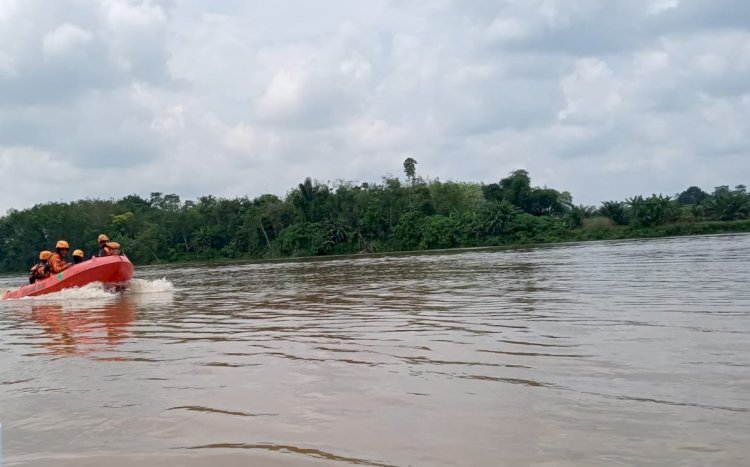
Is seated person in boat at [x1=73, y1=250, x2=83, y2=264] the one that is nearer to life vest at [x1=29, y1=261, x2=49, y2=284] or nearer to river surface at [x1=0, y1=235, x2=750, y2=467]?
life vest at [x1=29, y1=261, x2=49, y2=284]

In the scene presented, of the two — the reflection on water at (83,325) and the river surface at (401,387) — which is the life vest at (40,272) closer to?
the reflection on water at (83,325)

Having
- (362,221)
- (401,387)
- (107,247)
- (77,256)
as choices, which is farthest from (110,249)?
(362,221)

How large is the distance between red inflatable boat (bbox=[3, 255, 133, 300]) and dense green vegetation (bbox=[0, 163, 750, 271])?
133 feet

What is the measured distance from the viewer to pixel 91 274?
1469cm

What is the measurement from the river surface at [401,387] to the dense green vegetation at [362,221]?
44.4 meters

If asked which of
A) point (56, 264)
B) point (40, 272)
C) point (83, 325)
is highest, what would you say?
point (56, 264)

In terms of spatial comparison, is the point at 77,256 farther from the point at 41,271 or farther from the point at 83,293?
the point at 83,293

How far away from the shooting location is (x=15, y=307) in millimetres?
13430

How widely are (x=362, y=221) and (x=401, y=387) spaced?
54932mm

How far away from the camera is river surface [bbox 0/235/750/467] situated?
2.92 meters

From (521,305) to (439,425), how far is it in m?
5.36

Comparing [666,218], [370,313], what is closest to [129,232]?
[666,218]

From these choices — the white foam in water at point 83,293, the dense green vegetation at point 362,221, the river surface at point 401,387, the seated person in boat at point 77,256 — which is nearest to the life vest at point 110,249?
the seated person in boat at point 77,256

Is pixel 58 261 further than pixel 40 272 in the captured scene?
No
